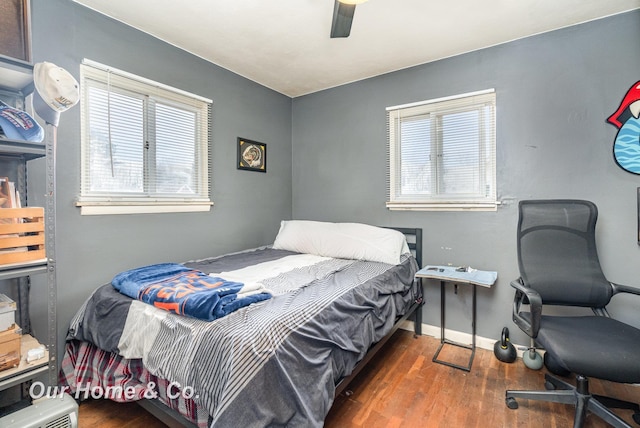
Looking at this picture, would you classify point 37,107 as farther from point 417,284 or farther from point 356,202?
point 417,284

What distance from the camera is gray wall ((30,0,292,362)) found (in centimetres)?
194

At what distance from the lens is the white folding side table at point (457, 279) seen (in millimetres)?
2260

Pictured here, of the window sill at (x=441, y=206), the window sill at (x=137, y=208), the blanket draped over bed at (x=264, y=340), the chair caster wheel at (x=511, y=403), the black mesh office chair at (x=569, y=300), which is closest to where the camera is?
the blanket draped over bed at (x=264, y=340)

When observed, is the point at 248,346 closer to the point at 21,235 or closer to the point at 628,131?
the point at 21,235

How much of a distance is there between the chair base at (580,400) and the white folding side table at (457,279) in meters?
0.49

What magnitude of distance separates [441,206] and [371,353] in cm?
150

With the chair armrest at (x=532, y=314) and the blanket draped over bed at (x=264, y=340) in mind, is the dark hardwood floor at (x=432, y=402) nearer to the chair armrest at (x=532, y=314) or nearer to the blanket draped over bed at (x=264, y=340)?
the blanket draped over bed at (x=264, y=340)

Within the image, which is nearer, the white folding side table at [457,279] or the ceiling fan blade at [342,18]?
the ceiling fan blade at [342,18]

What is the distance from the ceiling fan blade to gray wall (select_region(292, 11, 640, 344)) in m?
1.45

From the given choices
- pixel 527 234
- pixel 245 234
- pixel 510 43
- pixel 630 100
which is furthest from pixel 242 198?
pixel 630 100

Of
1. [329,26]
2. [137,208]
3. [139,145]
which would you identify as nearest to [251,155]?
[139,145]

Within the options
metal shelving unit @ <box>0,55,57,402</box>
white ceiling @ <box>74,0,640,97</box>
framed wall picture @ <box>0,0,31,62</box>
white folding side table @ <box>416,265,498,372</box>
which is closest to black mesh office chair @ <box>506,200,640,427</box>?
white folding side table @ <box>416,265,498,372</box>

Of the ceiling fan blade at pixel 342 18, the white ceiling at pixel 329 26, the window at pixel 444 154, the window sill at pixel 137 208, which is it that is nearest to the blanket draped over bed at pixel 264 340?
the window sill at pixel 137 208

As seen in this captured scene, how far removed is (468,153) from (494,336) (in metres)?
1.58
